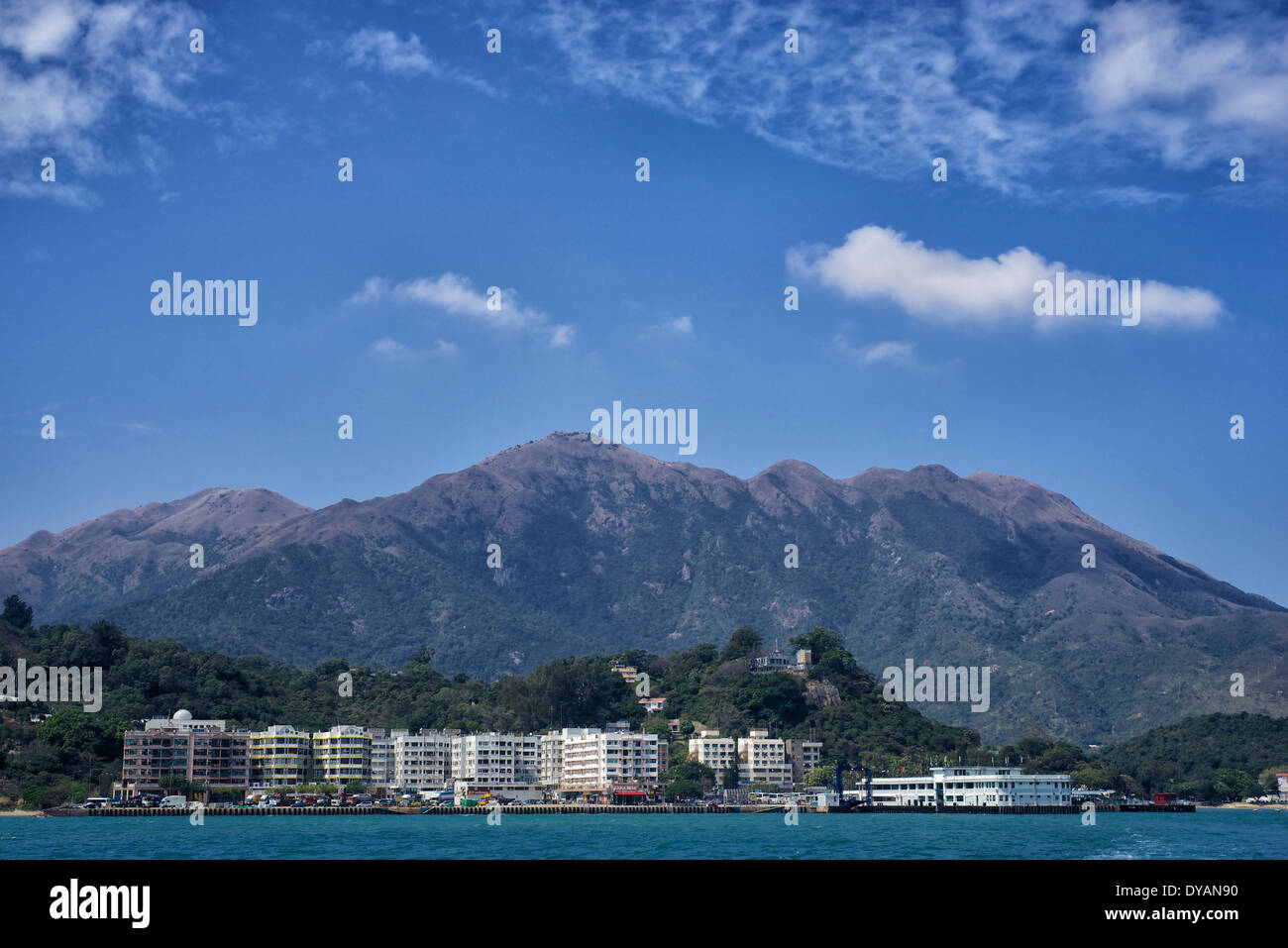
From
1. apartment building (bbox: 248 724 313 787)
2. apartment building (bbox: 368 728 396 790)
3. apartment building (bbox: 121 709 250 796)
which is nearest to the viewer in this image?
apartment building (bbox: 121 709 250 796)

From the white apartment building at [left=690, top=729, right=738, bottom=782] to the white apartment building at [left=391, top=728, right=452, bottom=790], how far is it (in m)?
30.4

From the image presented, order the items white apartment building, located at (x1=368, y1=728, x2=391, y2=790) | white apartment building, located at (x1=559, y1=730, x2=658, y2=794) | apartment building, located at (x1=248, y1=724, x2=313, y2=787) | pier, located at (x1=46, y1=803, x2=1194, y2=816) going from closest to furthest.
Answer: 1. pier, located at (x1=46, y1=803, x2=1194, y2=816)
2. apartment building, located at (x1=248, y1=724, x2=313, y2=787)
3. white apartment building, located at (x1=368, y1=728, x2=391, y2=790)
4. white apartment building, located at (x1=559, y1=730, x2=658, y2=794)

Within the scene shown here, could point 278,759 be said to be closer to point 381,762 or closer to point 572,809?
point 381,762

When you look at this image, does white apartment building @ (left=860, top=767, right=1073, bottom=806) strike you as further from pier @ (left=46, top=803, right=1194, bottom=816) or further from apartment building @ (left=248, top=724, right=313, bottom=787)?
apartment building @ (left=248, top=724, right=313, bottom=787)

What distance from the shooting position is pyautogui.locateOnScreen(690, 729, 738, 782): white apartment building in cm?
16525

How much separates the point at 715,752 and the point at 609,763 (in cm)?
1578

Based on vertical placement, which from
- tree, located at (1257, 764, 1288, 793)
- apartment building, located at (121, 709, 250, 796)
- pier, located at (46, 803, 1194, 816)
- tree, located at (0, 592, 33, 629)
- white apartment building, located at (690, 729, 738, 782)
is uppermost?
tree, located at (0, 592, 33, 629)

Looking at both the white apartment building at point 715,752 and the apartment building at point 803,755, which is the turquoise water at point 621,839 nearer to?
the white apartment building at point 715,752

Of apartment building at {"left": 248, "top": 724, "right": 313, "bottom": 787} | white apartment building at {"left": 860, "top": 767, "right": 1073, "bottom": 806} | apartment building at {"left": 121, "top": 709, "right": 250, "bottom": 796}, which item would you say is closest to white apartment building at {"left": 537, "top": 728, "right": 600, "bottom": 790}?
apartment building at {"left": 248, "top": 724, "right": 313, "bottom": 787}

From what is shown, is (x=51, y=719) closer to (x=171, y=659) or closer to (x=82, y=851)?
(x=171, y=659)

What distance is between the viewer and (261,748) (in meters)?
149

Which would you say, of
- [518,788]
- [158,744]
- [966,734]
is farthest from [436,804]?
[966,734]

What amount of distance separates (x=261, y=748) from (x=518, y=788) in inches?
Result: 1143
